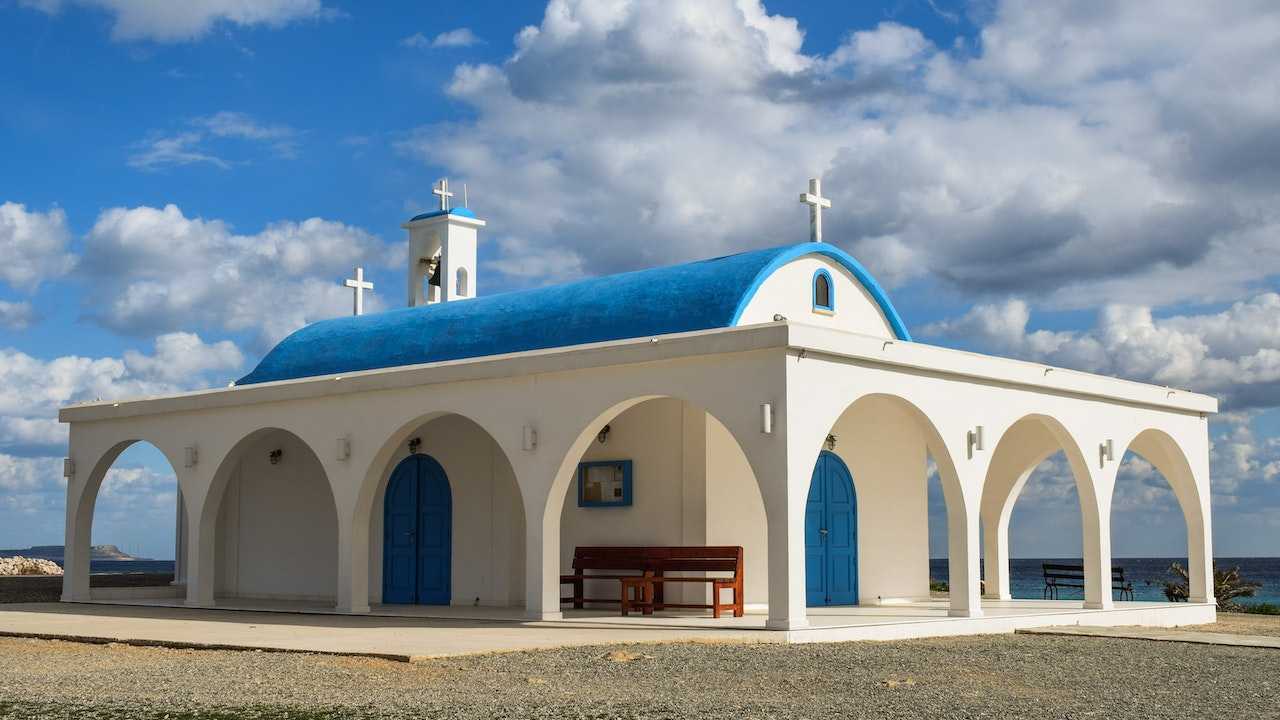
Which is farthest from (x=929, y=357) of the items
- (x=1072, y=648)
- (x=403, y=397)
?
(x=403, y=397)

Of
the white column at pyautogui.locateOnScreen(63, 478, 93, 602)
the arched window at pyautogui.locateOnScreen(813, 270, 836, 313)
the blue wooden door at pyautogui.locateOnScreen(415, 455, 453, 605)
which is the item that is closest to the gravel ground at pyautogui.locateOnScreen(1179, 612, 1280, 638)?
the arched window at pyautogui.locateOnScreen(813, 270, 836, 313)

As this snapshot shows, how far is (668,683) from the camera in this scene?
1093cm

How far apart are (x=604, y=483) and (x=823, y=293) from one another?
365 centimetres

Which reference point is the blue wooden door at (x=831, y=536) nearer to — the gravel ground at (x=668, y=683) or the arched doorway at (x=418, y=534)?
the gravel ground at (x=668, y=683)

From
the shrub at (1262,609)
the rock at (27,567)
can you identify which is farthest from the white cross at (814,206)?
the rock at (27,567)

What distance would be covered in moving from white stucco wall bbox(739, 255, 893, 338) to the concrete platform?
3.54 meters

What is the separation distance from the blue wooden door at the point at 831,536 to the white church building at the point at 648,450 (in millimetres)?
34

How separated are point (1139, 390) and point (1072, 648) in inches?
254

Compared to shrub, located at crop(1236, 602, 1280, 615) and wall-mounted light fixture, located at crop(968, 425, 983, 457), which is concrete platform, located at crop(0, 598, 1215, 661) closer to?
wall-mounted light fixture, located at crop(968, 425, 983, 457)

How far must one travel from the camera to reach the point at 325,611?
18.4 meters

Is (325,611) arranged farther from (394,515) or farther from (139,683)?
(139,683)

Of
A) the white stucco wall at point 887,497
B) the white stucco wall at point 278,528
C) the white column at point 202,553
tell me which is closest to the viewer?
the white stucco wall at point 887,497

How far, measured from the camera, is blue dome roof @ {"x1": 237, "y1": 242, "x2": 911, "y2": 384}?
57.7 ft

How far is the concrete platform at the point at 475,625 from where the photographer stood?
543 inches
